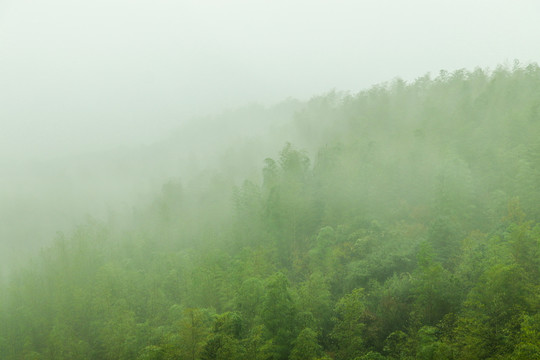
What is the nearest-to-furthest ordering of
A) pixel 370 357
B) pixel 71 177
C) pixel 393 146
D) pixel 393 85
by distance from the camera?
pixel 370 357 → pixel 393 146 → pixel 393 85 → pixel 71 177

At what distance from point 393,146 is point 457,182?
26136 mm

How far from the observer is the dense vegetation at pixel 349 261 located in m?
22.3

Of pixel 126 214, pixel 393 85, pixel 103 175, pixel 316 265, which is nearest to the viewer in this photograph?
pixel 316 265

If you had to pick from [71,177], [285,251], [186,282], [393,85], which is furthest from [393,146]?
[71,177]

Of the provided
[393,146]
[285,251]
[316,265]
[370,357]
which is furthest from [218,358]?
[393,146]

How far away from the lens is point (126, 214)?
115 m

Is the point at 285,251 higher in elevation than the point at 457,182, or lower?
lower

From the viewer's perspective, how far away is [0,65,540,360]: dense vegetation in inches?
880

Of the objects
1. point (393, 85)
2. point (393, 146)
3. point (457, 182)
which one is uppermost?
point (393, 85)

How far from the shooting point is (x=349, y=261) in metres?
41.7

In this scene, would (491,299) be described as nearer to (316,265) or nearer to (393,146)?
(316,265)

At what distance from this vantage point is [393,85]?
105 meters

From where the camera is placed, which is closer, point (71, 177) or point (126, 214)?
point (126, 214)

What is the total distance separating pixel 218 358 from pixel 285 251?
3561cm
